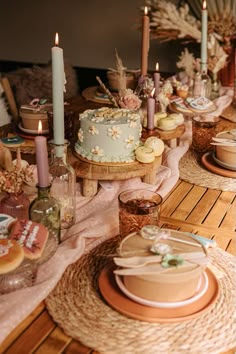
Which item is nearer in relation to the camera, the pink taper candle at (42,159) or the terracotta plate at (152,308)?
the terracotta plate at (152,308)

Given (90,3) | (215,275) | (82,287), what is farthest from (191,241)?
(90,3)

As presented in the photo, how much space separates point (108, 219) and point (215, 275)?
33cm

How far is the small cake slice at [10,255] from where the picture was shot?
38.4 inches

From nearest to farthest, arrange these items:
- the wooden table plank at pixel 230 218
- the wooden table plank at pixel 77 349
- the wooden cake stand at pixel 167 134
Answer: the wooden table plank at pixel 77 349 → the wooden table plank at pixel 230 218 → the wooden cake stand at pixel 167 134

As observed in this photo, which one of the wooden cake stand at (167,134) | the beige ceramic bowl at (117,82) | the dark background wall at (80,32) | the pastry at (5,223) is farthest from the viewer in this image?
the dark background wall at (80,32)

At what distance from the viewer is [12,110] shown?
2.49 meters

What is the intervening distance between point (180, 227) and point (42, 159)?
42 centimetres

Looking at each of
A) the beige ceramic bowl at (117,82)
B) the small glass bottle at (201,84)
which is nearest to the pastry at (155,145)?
the small glass bottle at (201,84)

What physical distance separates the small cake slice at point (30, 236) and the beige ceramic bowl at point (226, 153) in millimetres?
750

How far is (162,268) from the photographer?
0.95 m

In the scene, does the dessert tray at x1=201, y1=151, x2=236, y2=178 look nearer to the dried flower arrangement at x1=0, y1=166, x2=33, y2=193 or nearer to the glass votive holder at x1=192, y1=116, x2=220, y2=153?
the glass votive holder at x1=192, y1=116, x2=220, y2=153

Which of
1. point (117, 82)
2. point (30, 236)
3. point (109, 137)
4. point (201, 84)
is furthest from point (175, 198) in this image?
point (117, 82)

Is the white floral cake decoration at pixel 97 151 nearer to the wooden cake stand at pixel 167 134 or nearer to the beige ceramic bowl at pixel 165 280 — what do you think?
the wooden cake stand at pixel 167 134

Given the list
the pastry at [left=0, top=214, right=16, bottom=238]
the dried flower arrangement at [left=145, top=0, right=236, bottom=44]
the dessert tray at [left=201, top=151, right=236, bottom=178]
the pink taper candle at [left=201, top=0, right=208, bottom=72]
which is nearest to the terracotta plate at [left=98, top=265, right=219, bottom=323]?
the pastry at [left=0, top=214, right=16, bottom=238]
